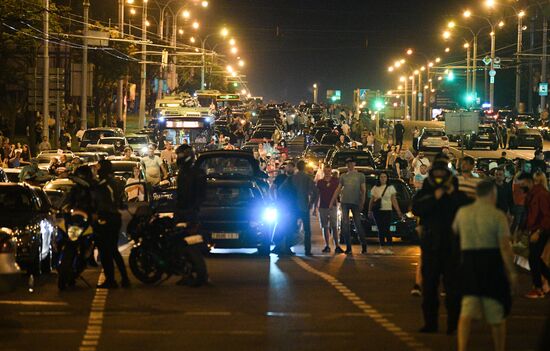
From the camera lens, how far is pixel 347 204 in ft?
79.3

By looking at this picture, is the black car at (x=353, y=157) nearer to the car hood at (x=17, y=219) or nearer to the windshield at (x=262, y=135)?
the car hood at (x=17, y=219)

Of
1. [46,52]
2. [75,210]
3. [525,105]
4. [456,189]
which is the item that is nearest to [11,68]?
[46,52]

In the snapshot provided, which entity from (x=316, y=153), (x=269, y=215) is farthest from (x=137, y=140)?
(x=269, y=215)

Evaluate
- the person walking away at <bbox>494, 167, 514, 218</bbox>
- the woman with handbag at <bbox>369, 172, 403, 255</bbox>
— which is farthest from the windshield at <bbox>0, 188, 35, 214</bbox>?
the person walking away at <bbox>494, 167, 514, 218</bbox>

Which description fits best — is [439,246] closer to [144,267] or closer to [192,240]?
[192,240]

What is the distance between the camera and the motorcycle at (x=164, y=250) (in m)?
17.5

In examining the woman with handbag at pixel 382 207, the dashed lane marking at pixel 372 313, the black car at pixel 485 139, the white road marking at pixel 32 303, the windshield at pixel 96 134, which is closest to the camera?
the dashed lane marking at pixel 372 313

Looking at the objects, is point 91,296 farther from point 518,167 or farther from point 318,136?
point 318,136

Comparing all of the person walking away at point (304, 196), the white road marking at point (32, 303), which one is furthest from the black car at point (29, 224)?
the person walking away at point (304, 196)

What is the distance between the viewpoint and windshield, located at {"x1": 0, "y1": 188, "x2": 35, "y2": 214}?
19.7 m

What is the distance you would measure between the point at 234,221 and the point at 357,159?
18.5 meters

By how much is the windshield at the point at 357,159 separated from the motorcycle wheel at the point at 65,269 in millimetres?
22036

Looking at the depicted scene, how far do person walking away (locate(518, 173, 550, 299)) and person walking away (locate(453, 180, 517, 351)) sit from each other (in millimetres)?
5627

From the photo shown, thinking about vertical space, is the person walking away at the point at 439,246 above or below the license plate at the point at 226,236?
above
